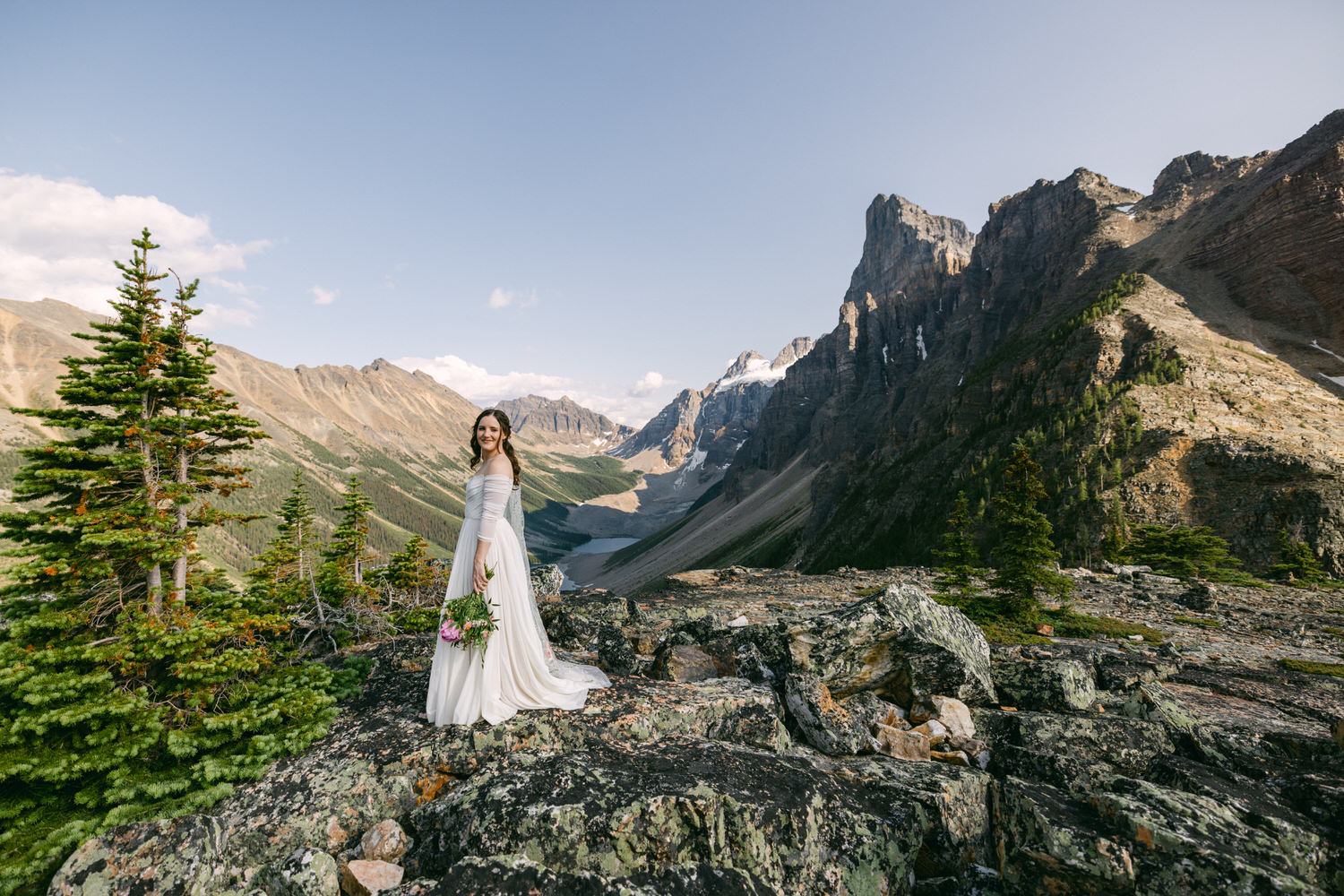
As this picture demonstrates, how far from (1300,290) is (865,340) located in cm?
11230

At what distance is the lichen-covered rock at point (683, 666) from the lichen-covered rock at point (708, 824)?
10.2ft

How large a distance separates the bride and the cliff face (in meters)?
48.3

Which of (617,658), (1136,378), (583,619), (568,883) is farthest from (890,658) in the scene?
(1136,378)

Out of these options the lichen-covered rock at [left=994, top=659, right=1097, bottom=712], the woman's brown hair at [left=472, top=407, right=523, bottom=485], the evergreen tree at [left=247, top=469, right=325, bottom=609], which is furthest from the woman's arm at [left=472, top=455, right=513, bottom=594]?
the evergreen tree at [left=247, top=469, right=325, bottom=609]

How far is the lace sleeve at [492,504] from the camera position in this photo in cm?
723

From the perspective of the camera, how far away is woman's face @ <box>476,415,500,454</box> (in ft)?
25.2

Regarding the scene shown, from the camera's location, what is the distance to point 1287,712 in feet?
29.2

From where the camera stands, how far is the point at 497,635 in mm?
7031

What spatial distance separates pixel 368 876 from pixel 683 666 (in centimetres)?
498

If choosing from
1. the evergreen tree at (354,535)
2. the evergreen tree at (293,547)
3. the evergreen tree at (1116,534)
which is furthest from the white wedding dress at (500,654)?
the evergreen tree at (1116,534)

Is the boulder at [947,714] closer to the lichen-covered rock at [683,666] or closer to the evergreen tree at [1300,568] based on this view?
the lichen-covered rock at [683,666]

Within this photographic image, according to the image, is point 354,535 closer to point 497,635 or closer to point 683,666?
point 497,635

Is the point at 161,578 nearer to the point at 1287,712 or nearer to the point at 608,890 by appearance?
the point at 608,890

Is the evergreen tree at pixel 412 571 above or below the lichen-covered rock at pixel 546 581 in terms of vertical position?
below
